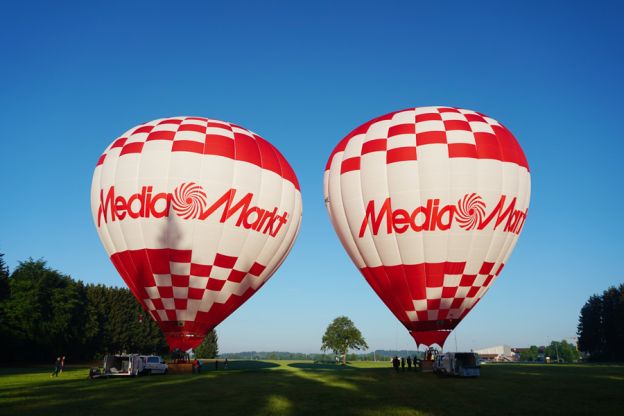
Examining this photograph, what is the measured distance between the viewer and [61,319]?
51094 mm

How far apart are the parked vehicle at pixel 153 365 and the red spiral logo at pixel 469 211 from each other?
17.2 m

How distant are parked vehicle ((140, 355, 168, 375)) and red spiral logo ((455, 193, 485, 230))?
1724 centimetres

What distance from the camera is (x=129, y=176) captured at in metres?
24.2

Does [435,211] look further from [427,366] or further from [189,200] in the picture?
[189,200]

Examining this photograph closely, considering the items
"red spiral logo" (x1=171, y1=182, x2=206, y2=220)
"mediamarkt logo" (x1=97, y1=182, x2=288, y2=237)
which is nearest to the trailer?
"mediamarkt logo" (x1=97, y1=182, x2=288, y2=237)

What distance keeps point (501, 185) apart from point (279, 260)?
490 inches

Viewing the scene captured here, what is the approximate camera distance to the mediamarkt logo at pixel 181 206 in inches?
927

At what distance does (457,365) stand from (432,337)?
1643 mm

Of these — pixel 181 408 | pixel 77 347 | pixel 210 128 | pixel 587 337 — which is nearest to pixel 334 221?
pixel 210 128

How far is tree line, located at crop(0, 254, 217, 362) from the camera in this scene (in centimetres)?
4897

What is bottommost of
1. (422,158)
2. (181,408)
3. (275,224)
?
(181,408)

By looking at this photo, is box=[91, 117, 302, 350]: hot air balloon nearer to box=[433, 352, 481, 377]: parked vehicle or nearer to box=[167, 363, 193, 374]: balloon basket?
box=[167, 363, 193, 374]: balloon basket

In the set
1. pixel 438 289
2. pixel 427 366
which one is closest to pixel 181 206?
pixel 438 289

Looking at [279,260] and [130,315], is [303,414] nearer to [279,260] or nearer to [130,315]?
[279,260]
